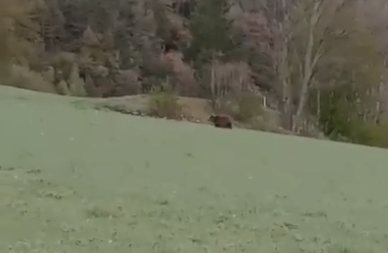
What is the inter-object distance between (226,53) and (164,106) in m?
8.66

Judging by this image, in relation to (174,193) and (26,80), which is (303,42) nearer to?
(26,80)

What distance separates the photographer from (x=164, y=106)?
1659 cm

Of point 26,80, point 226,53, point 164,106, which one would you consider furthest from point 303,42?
point 26,80

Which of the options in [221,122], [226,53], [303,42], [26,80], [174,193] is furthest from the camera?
[226,53]

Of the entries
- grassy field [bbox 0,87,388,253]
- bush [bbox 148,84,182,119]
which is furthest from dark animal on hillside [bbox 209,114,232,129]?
grassy field [bbox 0,87,388,253]

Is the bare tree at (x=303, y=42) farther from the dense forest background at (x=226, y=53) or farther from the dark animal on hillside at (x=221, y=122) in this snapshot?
the dark animal on hillside at (x=221, y=122)

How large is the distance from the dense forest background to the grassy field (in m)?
10.1

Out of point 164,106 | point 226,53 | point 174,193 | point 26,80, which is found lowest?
point 226,53

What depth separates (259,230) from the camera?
527cm

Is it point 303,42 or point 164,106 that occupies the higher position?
point 303,42

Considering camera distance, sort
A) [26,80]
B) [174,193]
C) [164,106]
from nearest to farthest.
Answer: [174,193] < [164,106] < [26,80]

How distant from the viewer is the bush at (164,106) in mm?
16272

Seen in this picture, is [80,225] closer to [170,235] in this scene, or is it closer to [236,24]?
[170,235]

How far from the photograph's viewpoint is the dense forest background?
69.8 feet
